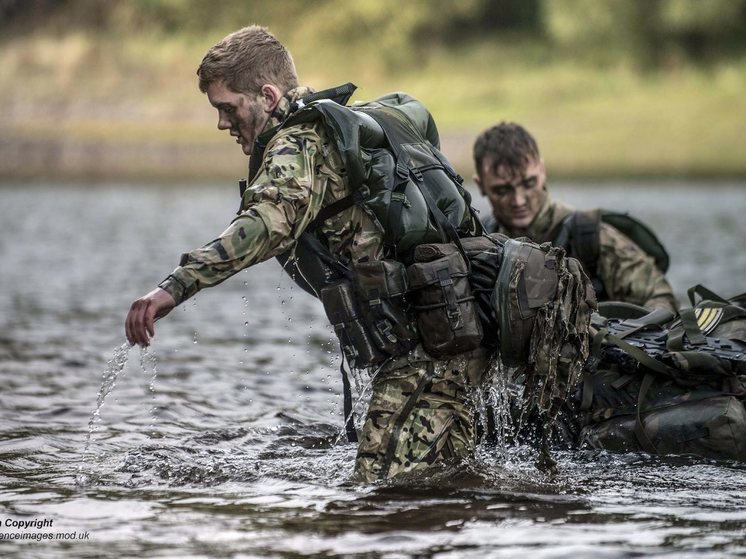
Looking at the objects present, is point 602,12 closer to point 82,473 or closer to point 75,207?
point 75,207

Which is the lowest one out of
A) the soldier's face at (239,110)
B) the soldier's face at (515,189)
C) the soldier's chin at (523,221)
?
the soldier's chin at (523,221)

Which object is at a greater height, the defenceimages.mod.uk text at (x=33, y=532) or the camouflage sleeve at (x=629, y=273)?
the camouflage sleeve at (x=629, y=273)

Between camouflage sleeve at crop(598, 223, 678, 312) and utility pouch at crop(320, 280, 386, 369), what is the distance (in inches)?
110

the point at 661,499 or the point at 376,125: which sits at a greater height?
the point at 376,125

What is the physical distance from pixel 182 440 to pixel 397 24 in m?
49.9

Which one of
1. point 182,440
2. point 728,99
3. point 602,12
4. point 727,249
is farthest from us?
point 602,12

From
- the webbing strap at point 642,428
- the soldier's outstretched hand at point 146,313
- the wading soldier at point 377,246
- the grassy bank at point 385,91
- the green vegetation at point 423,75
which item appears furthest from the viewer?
the green vegetation at point 423,75

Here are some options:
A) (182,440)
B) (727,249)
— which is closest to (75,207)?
(727,249)

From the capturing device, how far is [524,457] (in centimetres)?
699

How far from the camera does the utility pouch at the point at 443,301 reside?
6020 millimetres

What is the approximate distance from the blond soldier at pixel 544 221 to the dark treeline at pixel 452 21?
1603 inches

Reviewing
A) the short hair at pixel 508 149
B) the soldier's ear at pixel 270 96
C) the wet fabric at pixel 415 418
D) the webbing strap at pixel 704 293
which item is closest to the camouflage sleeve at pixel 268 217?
the soldier's ear at pixel 270 96

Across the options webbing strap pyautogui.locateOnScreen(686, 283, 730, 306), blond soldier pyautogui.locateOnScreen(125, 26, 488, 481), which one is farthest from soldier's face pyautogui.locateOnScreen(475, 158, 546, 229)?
blond soldier pyautogui.locateOnScreen(125, 26, 488, 481)

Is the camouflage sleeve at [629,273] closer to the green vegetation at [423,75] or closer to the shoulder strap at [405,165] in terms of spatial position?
the shoulder strap at [405,165]
